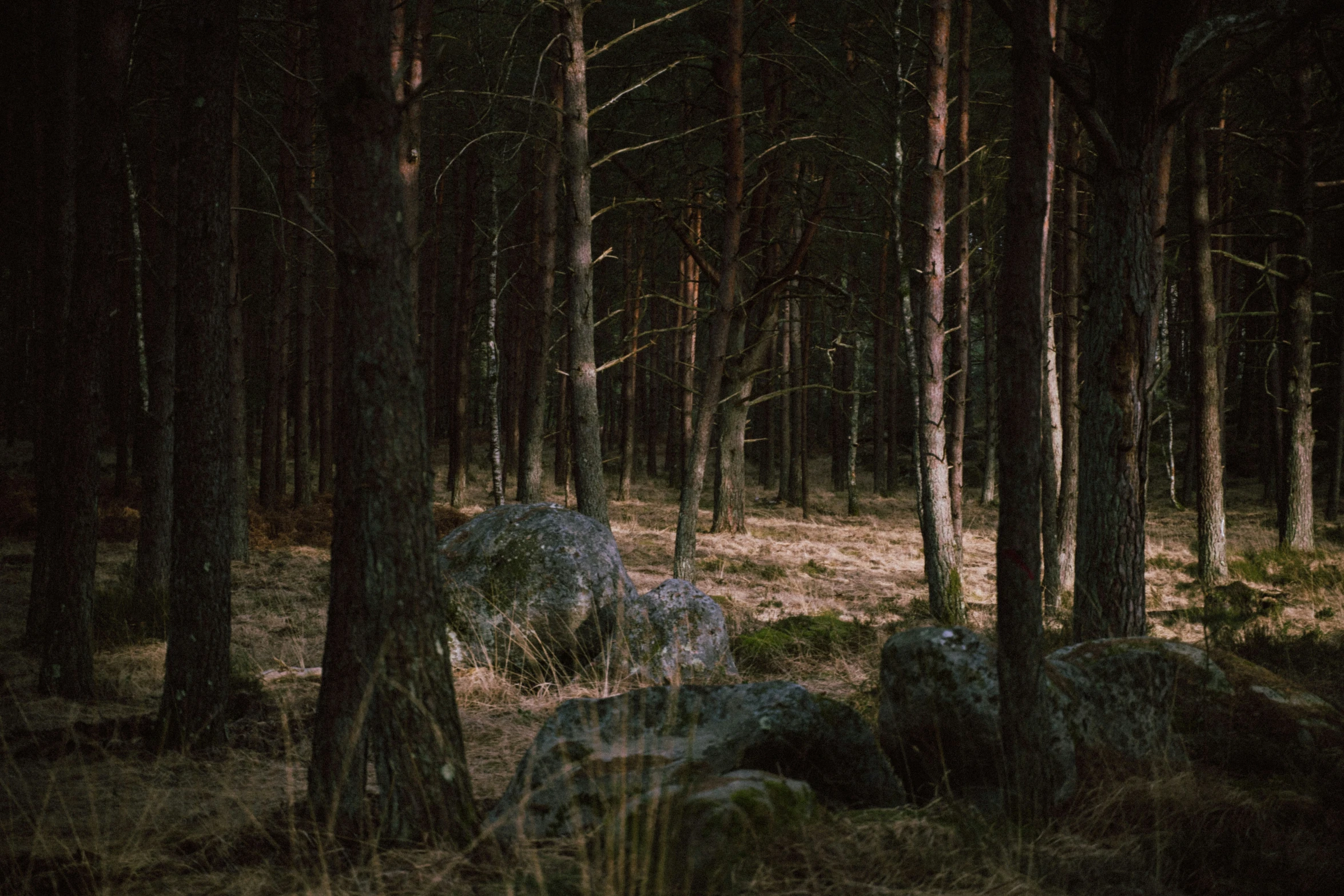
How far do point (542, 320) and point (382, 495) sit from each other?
10396mm

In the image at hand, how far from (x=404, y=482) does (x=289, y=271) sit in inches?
580

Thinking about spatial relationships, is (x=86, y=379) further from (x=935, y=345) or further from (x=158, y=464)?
(x=935, y=345)

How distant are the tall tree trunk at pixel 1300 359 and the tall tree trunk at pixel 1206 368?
2.09m

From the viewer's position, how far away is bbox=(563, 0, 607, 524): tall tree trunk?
9164mm

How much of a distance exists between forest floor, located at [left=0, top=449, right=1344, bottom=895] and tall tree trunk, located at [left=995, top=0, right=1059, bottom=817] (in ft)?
1.47

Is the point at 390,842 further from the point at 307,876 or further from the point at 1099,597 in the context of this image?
the point at 1099,597

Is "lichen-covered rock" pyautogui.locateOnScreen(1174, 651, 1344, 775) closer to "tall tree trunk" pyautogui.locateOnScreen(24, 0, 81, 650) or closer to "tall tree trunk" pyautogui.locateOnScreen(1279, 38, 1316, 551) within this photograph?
"tall tree trunk" pyautogui.locateOnScreen(24, 0, 81, 650)

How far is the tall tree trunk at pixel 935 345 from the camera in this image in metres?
9.31

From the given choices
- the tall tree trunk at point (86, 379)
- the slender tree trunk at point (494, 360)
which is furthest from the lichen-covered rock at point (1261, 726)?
the slender tree trunk at point (494, 360)

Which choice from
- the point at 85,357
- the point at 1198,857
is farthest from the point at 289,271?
the point at 1198,857

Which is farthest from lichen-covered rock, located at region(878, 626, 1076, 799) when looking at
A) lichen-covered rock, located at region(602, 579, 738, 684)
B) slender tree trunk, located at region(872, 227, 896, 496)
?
slender tree trunk, located at region(872, 227, 896, 496)

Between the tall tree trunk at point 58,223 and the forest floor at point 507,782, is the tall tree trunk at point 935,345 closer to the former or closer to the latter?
the forest floor at point 507,782

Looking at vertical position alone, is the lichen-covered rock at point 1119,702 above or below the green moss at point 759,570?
above

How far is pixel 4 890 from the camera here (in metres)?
3.01
